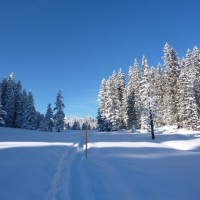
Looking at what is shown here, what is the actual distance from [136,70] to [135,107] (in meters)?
14.0

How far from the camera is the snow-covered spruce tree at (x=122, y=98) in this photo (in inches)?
2880

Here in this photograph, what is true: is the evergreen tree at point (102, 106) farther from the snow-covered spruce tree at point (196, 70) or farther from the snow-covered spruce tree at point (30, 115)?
the snow-covered spruce tree at point (196, 70)

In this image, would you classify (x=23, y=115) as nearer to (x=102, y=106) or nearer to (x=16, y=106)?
(x=16, y=106)

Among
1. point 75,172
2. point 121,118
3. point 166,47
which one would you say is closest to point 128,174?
point 75,172

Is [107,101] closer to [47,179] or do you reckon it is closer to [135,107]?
[135,107]

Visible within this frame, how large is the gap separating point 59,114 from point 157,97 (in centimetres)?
4337

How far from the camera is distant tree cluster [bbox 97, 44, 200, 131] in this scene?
152 ft

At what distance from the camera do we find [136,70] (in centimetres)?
7512

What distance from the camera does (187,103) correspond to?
52.2 metres

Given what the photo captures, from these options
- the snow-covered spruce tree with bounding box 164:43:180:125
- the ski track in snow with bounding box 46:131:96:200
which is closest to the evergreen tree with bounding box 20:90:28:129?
the snow-covered spruce tree with bounding box 164:43:180:125

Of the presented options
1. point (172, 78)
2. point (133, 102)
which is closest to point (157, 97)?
point (172, 78)

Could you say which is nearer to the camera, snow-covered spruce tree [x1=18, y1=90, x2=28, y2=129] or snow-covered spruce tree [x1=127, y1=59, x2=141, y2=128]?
snow-covered spruce tree [x1=127, y1=59, x2=141, y2=128]

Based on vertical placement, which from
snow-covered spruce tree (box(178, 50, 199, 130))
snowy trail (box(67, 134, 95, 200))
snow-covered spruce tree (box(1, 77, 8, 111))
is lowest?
snowy trail (box(67, 134, 95, 200))

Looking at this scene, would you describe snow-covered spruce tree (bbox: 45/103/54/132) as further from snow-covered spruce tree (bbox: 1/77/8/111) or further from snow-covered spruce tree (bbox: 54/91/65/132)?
snow-covered spruce tree (bbox: 1/77/8/111)
